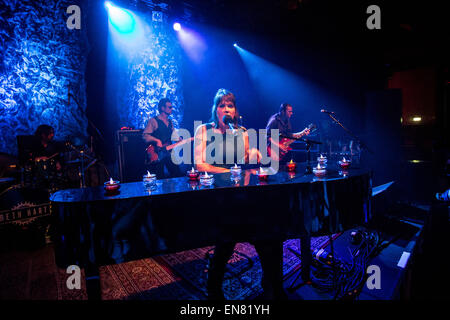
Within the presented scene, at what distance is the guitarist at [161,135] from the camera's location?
4578 millimetres

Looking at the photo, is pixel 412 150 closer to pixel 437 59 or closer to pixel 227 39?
pixel 437 59

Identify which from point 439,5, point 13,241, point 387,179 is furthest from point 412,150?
point 13,241

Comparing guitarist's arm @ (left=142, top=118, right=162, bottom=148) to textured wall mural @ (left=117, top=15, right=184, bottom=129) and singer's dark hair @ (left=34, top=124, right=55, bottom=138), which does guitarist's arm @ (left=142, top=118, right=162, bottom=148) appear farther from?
Answer: textured wall mural @ (left=117, top=15, right=184, bottom=129)

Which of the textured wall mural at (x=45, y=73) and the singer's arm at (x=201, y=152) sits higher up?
the textured wall mural at (x=45, y=73)

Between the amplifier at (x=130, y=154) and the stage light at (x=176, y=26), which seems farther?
the stage light at (x=176, y=26)

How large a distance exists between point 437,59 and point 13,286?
1247 cm

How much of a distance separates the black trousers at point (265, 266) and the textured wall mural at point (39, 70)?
17.4 feet

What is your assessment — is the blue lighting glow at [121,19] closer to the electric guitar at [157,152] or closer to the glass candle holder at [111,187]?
the electric guitar at [157,152]

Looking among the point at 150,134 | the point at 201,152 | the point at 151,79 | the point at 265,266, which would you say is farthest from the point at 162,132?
the point at 265,266

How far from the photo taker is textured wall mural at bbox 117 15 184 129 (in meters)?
6.40

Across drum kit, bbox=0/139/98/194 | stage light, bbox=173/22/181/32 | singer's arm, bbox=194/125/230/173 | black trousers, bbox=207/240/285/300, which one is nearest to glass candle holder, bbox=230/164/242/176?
singer's arm, bbox=194/125/230/173

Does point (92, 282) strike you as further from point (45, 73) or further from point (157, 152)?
point (45, 73)

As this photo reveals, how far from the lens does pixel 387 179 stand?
5.67 metres

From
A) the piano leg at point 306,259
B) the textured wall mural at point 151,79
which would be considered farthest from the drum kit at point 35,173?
the piano leg at point 306,259
